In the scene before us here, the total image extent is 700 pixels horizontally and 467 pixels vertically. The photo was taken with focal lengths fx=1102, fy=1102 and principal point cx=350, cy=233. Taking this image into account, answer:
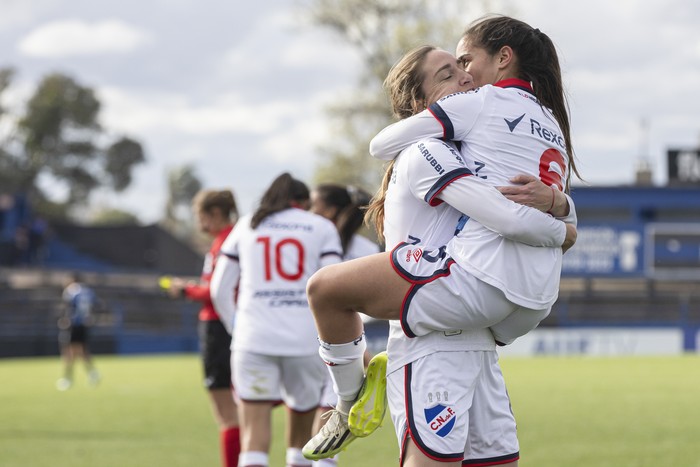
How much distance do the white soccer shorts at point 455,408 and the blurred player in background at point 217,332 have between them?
12.8ft

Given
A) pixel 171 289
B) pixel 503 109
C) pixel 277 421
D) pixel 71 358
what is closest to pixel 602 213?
pixel 71 358

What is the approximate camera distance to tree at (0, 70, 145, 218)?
6103cm

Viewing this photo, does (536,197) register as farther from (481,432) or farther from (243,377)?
(243,377)

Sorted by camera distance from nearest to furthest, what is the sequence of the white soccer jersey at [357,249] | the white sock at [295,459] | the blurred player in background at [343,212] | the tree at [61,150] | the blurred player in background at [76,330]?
the white sock at [295,459]
the blurred player in background at [343,212]
the white soccer jersey at [357,249]
the blurred player in background at [76,330]
the tree at [61,150]

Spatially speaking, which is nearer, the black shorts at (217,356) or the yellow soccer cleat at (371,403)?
the yellow soccer cleat at (371,403)

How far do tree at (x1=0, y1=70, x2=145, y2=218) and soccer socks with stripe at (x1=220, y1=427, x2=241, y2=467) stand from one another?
181 ft

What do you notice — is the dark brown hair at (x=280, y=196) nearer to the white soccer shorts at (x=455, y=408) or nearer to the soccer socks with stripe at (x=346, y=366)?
the soccer socks with stripe at (x=346, y=366)

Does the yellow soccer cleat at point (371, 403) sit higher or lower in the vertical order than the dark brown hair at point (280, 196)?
lower

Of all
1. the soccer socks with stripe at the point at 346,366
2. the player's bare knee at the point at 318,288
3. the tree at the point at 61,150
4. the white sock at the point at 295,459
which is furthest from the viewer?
the tree at the point at 61,150

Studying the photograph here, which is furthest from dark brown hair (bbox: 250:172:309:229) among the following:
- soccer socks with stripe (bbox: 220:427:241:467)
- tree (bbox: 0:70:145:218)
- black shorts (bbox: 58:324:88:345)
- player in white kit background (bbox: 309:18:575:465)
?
tree (bbox: 0:70:145:218)

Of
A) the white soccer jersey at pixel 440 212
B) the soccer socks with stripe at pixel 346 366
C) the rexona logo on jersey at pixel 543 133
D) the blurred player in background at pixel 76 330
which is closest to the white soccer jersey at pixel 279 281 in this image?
the soccer socks with stripe at pixel 346 366

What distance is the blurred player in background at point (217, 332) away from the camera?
25.0 feet

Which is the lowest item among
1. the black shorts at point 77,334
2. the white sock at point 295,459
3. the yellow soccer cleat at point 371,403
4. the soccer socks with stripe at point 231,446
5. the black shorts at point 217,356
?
the black shorts at point 77,334

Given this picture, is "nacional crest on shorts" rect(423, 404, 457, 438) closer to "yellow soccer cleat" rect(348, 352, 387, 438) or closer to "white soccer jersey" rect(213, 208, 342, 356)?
"yellow soccer cleat" rect(348, 352, 387, 438)
